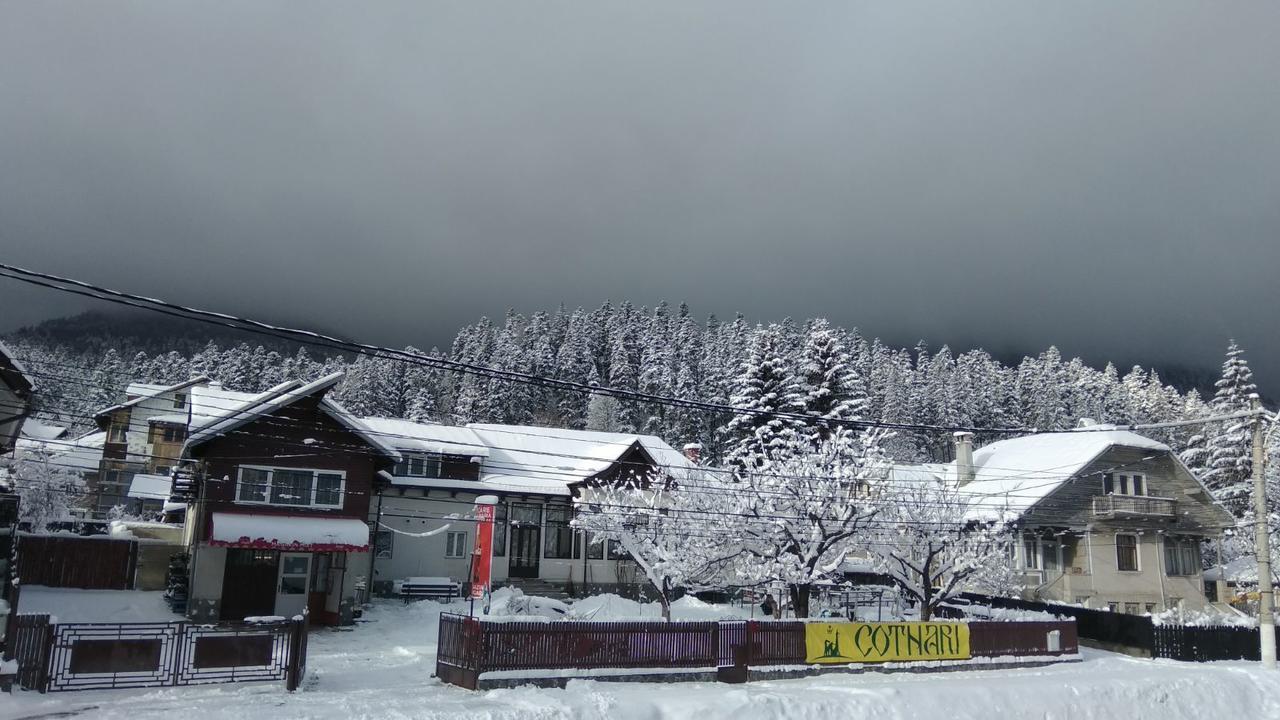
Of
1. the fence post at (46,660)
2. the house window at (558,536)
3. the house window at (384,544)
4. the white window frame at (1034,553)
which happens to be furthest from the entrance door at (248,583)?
the white window frame at (1034,553)

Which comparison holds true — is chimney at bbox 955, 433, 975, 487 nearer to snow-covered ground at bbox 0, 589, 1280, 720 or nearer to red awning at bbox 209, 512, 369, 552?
snow-covered ground at bbox 0, 589, 1280, 720

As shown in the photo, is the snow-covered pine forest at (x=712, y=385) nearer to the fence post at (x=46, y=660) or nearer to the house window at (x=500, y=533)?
the house window at (x=500, y=533)

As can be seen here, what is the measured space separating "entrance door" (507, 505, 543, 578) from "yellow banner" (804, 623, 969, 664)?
18.6m

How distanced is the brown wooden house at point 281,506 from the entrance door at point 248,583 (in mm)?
37

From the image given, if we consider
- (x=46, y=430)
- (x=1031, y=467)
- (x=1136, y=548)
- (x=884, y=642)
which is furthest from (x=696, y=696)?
(x=46, y=430)

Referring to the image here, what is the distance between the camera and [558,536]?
43406 millimetres

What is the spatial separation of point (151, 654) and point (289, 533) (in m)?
13.1

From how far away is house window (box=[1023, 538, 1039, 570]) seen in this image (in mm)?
45312

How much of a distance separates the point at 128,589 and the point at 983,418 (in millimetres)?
87228

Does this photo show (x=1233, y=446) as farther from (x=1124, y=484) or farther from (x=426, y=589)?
(x=426, y=589)

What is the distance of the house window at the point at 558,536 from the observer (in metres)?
43.1

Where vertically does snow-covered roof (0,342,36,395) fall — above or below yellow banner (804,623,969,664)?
above

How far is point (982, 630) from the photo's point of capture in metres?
29.4

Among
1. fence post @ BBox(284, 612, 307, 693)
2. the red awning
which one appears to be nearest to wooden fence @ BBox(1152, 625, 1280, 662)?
the red awning
